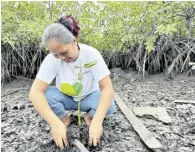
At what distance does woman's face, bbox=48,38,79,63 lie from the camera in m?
1.82

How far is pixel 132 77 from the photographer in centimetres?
461

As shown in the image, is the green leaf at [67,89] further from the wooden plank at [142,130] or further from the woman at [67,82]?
the wooden plank at [142,130]

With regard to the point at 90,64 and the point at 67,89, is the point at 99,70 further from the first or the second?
the point at 67,89

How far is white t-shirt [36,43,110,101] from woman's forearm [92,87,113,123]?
9 centimetres

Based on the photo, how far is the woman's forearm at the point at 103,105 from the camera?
194cm

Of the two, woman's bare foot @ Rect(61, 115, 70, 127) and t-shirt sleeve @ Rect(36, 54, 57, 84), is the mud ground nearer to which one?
woman's bare foot @ Rect(61, 115, 70, 127)

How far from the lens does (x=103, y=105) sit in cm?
197

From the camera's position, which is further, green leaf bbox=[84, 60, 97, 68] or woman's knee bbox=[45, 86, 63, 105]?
woman's knee bbox=[45, 86, 63, 105]

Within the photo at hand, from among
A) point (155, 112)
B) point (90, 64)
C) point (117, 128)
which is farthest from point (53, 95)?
point (155, 112)

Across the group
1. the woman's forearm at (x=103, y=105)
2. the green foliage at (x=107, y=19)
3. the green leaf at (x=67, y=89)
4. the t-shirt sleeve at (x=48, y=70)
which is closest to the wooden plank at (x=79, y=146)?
the woman's forearm at (x=103, y=105)

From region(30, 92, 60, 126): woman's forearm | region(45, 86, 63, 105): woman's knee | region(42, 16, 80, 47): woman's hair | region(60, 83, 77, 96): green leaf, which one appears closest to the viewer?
region(42, 16, 80, 47): woman's hair

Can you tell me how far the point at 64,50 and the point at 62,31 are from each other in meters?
0.11

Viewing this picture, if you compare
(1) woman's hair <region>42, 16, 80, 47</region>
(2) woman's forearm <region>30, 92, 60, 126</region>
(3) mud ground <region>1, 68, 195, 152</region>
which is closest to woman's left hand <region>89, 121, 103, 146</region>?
(3) mud ground <region>1, 68, 195, 152</region>

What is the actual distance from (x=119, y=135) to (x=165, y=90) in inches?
66.9
